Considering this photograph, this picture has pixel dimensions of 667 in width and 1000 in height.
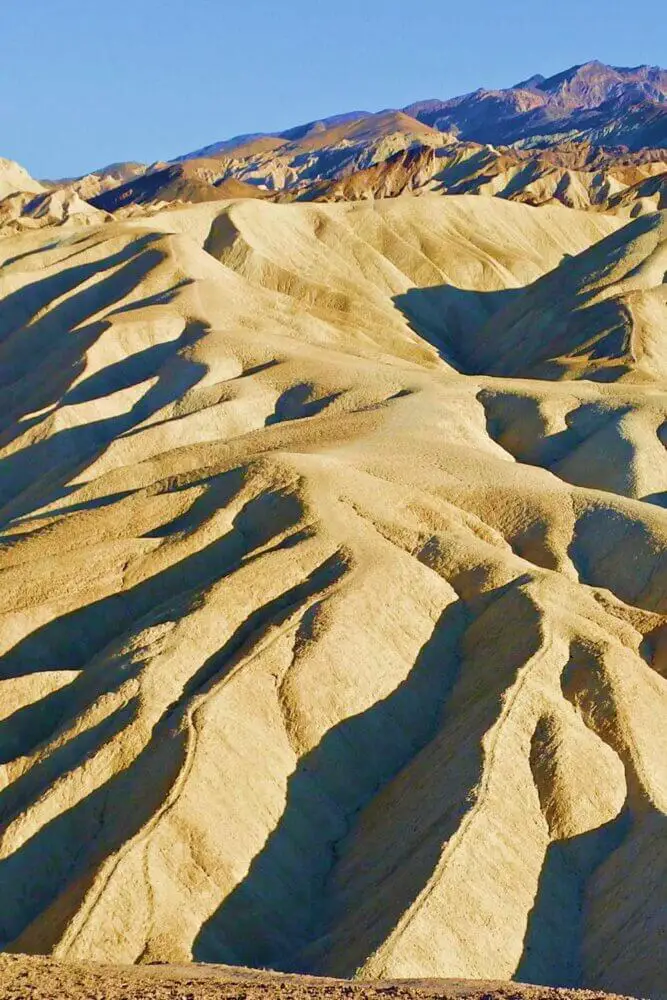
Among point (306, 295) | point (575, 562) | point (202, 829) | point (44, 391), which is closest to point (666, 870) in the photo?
point (202, 829)

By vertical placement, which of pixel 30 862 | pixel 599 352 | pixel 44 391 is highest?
pixel 44 391

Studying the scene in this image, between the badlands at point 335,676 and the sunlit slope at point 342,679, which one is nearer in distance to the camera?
the badlands at point 335,676

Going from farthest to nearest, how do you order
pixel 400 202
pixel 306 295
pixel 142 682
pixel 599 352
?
1. pixel 400 202
2. pixel 306 295
3. pixel 599 352
4. pixel 142 682

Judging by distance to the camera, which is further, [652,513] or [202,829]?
[652,513]

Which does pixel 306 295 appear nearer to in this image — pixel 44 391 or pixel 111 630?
pixel 44 391
